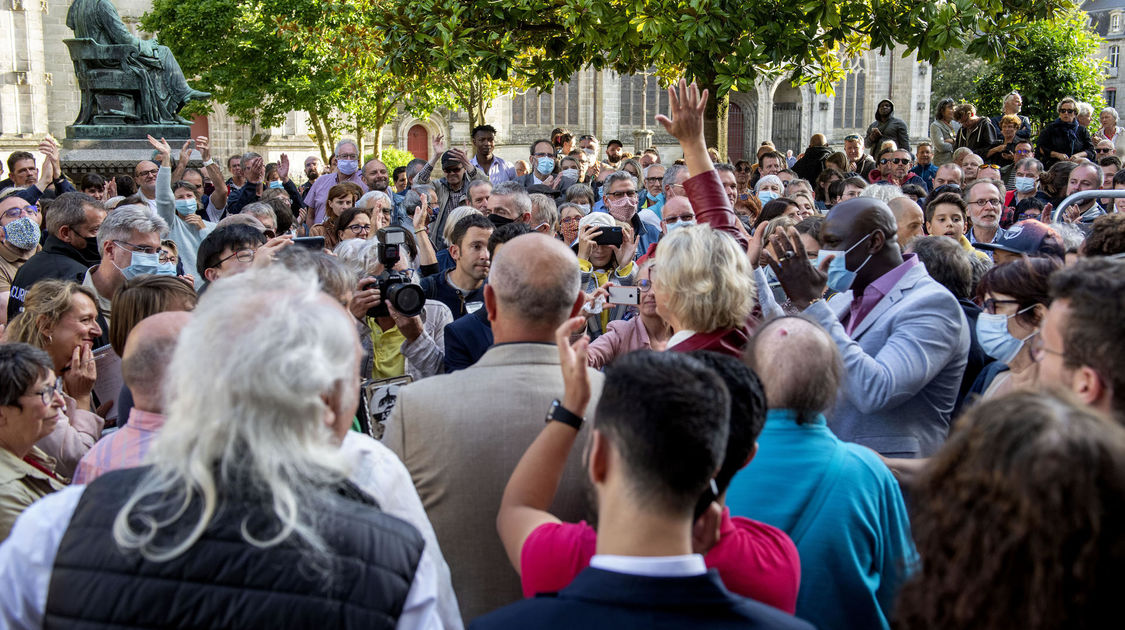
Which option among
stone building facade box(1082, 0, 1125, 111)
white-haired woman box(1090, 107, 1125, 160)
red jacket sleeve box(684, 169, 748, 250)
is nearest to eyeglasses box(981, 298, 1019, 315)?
red jacket sleeve box(684, 169, 748, 250)

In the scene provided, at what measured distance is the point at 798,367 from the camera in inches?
106

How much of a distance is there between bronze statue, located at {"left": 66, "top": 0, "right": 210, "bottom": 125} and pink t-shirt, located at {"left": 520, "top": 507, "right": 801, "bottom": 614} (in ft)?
35.0

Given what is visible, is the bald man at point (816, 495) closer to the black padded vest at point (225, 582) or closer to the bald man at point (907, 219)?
the black padded vest at point (225, 582)

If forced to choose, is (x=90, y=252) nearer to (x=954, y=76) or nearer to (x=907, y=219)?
(x=907, y=219)

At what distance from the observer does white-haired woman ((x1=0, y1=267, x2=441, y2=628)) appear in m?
1.76

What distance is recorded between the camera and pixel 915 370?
148 inches

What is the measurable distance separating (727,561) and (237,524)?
3.45ft

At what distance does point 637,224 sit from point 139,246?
413cm

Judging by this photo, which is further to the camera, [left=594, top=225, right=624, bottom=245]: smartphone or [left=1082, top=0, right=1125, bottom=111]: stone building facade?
[left=1082, top=0, right=1125, bottom=111]: stone building facade

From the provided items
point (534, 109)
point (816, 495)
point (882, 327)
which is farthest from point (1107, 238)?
point (534, 109)

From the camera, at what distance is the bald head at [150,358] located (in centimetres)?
274

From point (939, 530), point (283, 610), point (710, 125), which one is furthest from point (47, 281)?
point (710, 125)

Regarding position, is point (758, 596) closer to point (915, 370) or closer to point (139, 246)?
point (915, 370)

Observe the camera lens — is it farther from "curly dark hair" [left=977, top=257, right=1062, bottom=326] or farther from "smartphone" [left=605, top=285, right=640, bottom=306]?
"curly dark hair" [left=977, top=257, right=1062, bottom=326]
